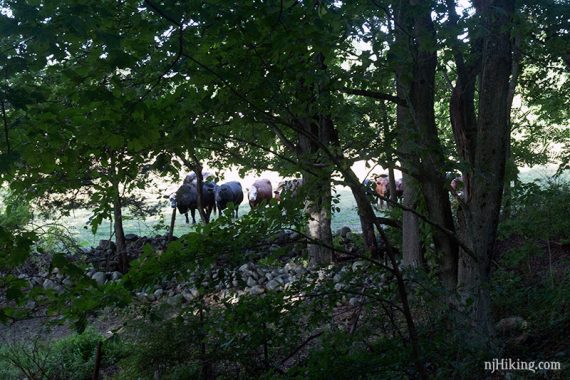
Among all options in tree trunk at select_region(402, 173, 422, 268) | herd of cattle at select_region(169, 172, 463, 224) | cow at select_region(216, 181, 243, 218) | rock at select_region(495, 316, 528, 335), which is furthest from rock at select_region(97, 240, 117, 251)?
rock at select_region(495, 316, 528, 335)

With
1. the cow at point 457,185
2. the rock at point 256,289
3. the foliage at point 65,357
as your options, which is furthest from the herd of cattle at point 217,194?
the cow at point 457,185

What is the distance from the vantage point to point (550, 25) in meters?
5.57

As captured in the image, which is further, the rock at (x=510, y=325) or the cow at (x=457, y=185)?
the rock at (x=510, y=325)

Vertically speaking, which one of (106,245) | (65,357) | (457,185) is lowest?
(65,357)

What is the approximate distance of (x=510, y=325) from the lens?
5.01 metres

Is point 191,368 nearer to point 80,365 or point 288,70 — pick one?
Result: point 288,70

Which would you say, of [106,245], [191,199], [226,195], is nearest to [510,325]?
[106,245]

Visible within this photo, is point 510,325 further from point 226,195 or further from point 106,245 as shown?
point 226,195

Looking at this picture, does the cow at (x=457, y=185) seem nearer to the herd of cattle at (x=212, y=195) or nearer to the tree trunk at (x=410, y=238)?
the tree trunk at (x=410, y=238)

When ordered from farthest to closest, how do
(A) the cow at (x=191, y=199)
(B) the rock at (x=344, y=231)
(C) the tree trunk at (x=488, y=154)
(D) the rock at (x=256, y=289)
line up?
(A) the cow at (x=191, y=199), (B) the rock at (x=344, y=231), (D) the rock at (x=256, y=289), (C) the tree trunk at (x=488, y=154)

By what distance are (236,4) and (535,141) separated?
9166mm

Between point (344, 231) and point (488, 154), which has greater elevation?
point (488, 154)

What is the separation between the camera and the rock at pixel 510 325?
4.89 meters

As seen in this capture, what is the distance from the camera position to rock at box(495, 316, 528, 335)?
4891 mm
